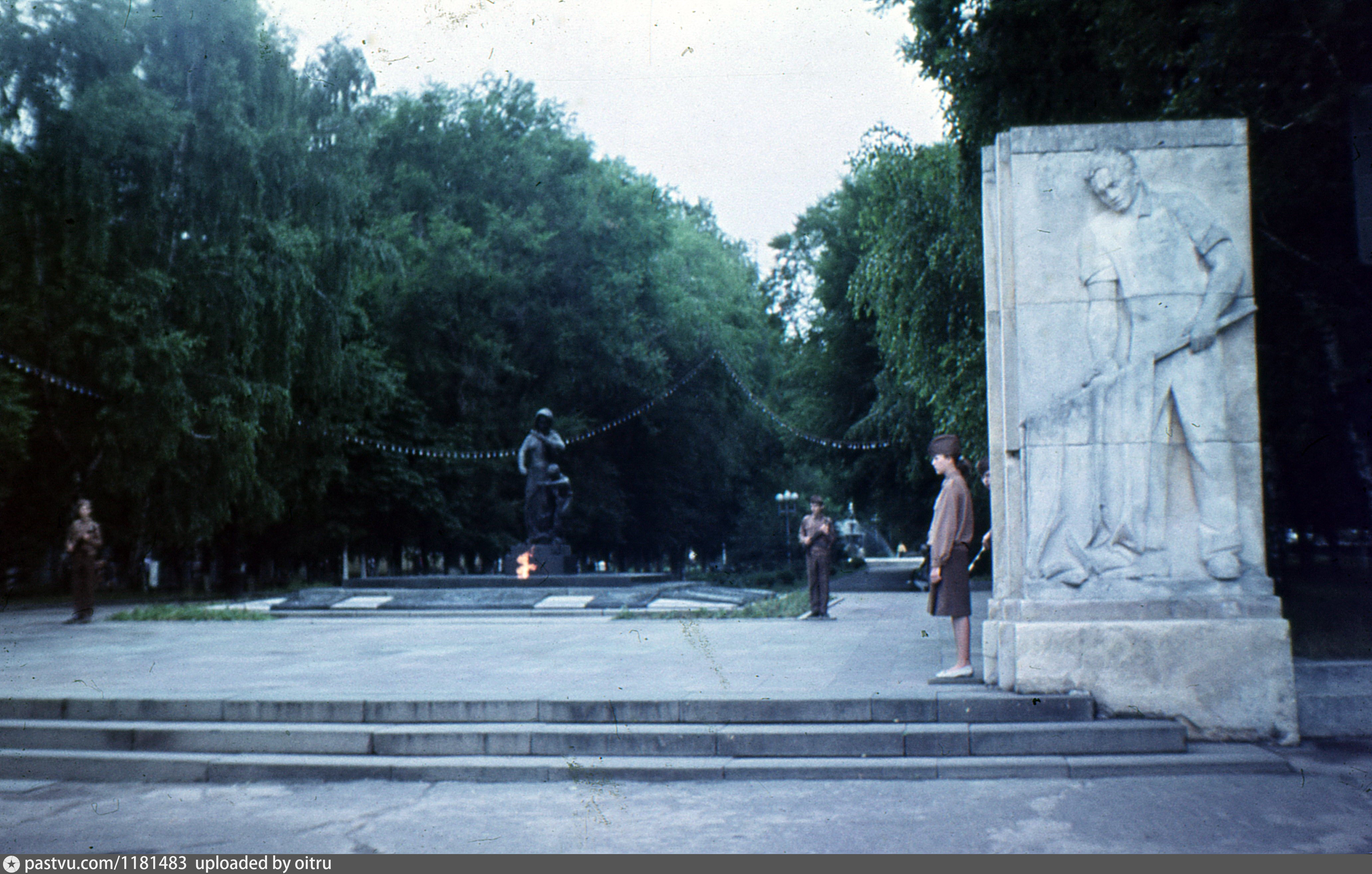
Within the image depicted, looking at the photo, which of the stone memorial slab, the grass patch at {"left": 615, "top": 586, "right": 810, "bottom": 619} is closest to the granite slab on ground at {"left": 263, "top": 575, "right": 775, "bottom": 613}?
the grass patch at {"left": 615, "top": 586, "right": 810, "bottom": 619}

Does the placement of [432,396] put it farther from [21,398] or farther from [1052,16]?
[1052,16]

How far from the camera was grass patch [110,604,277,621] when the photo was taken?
19859 millimetres

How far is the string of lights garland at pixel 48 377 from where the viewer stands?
2398cm

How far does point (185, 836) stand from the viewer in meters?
5.93

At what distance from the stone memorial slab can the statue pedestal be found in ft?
57.5

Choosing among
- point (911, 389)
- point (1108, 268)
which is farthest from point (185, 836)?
point (911, 389)

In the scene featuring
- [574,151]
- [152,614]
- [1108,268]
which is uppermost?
[574,151]

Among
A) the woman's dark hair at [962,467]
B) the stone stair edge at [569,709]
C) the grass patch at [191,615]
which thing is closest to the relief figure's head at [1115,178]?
the woman's dark hair at [962,467]

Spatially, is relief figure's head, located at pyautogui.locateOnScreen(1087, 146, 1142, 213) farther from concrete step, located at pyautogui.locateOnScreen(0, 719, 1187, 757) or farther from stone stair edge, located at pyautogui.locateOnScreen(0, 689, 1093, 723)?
concrete step, located at pyautogui.locateOnScreen(0, 719, 1187, 757)

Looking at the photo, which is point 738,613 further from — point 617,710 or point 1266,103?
point 617,710

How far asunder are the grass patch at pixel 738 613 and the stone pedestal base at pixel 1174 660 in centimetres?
1020

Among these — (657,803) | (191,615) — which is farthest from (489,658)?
(191,615)
